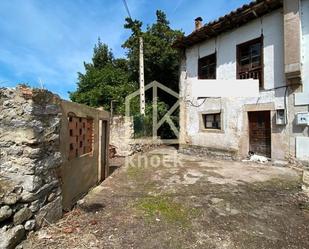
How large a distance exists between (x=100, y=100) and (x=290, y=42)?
13.3 meters

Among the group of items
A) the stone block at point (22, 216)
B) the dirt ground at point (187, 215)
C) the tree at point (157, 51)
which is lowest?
the dirt ground at point (187, 215)

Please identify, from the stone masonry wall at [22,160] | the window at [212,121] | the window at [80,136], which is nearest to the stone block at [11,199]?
the stone masonry wall at [22,160]

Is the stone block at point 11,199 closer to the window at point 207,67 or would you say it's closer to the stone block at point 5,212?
the stone block at point 5,212

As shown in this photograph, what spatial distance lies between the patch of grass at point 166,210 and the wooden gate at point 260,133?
5.87 m

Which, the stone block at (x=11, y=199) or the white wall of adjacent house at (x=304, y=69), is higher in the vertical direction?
the white wall of adjacent house at (x=304, y=69)

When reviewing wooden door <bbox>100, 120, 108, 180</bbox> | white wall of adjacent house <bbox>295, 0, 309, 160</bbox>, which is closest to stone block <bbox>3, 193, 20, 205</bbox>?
wooden door <bbox>100, 120, 108, 180</bbox>

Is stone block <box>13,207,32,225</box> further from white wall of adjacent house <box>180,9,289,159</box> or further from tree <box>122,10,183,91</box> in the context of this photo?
tree <box>122,10,183,91</box>

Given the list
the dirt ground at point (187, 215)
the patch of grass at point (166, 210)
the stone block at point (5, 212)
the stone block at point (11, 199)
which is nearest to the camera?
the stone block at point (5, 212)

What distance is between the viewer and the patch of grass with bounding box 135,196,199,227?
165 inches

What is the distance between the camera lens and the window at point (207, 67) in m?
11.4

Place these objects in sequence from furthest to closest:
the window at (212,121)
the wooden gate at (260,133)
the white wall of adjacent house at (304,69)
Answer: the window at (212,121) → the wooden gate at (260,133) → the white wall of adjacent house at (304,69)

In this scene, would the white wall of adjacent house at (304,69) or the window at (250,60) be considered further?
the window at (250,60)

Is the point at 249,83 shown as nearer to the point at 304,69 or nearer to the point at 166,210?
the point at 304,69

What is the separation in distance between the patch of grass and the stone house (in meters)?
5.64
